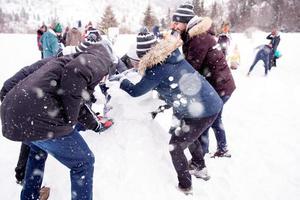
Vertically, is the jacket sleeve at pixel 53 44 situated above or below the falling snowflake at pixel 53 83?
below

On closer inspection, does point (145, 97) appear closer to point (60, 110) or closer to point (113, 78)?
point (113, 78)

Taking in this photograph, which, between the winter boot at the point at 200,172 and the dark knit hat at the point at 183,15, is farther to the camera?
the dark knit hat at the point at 183,15

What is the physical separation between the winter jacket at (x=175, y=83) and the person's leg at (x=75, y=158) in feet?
2.84

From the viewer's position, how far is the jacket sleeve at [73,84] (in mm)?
2248

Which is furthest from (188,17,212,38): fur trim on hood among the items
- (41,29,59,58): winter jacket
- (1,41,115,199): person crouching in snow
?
(41,29,59,58): winter jacket

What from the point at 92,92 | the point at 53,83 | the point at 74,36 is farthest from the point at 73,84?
the point at 74,36

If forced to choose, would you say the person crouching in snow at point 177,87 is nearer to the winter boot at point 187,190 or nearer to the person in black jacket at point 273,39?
the winter boot at point 187,190

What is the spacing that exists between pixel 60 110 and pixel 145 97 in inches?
101

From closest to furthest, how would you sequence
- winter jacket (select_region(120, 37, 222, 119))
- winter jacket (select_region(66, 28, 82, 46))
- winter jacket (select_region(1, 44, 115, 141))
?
winter jacket (select_region(1, 44, 115, 141)) < winter jacket (select_region(120, 37, 222, 119)) < winter jacket (select_region(66, 28, 82, 46))

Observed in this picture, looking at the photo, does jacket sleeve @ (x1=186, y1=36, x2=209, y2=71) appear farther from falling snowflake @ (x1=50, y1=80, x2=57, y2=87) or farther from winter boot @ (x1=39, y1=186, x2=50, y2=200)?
winter boot @ (x1=39, y1=186, x2=50, y2=200)

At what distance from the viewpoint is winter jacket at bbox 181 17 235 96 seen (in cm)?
368

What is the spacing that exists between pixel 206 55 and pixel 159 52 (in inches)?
42.9

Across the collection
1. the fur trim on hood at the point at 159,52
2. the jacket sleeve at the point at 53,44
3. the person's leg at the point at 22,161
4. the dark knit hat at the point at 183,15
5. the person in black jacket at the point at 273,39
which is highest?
the dark knit hat at the point at 183,15

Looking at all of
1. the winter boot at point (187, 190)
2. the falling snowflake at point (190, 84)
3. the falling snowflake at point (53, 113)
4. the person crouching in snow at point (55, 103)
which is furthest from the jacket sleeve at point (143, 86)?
the winter boot at point (187, 190)
